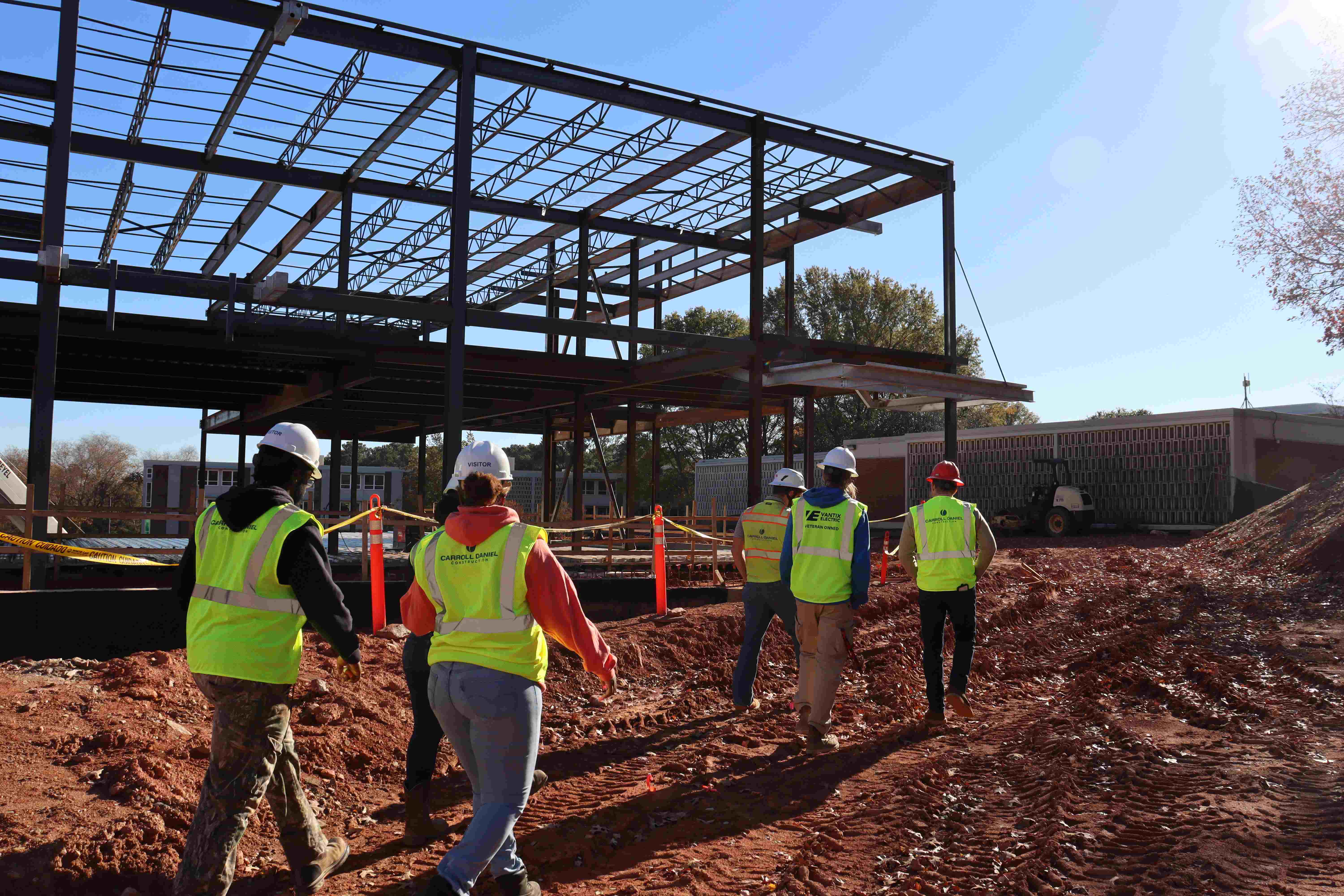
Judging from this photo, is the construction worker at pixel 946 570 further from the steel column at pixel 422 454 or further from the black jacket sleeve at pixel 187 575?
the steel column at pixel 422 454

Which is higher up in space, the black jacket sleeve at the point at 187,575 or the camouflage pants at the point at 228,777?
the black jacket sleeve at the point at 187,575

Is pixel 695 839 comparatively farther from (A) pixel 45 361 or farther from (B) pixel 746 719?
(A) pixel 45 361

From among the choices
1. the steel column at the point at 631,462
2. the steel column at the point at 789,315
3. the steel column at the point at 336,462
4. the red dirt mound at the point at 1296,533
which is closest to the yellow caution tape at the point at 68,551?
the steel column at the point at 336,462

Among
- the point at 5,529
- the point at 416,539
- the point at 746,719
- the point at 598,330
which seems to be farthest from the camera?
the point at 416,539

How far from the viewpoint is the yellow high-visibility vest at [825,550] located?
6.68 meters

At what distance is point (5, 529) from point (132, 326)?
7.57 metres

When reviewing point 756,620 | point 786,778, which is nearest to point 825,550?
point 756,620

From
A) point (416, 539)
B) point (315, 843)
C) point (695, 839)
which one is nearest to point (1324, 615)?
point (695, 839)

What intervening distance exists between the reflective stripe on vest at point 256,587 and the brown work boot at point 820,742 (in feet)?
13.7

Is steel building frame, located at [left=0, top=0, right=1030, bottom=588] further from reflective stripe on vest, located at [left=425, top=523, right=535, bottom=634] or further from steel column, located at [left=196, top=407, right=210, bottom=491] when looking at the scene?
reflective stripe on vest, located at [left=425, top=523, right=535, bottom=634]

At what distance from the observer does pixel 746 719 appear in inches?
319

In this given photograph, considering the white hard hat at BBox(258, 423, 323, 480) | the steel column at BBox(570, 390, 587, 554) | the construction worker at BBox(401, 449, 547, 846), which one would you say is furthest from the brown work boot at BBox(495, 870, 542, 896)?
the steel column at BBox(570, 390, 587, 554)

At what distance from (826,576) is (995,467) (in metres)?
29.7

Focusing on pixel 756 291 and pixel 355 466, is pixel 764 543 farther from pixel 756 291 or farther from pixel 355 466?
pixel 355 466
